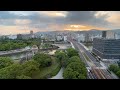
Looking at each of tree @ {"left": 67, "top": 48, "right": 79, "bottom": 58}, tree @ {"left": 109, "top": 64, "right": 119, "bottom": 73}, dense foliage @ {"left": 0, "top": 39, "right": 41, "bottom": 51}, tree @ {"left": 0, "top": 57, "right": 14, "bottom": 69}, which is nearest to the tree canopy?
tree @ {"left": 67, "top": 48, "right": 79, "bottom": 58}

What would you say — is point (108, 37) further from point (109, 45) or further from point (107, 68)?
point (107, 68)

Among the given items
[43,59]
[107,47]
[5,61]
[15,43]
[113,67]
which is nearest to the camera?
[107,47]

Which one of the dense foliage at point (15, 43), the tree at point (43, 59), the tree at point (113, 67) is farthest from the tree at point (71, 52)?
the tree at point (113, 67)

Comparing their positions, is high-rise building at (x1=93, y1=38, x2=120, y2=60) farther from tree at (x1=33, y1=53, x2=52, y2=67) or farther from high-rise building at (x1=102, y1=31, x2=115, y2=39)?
tree at (x1=33, y1=53, x2=52, y2=67)

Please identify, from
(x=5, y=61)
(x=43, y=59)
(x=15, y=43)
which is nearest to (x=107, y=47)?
(x=43, y=59)

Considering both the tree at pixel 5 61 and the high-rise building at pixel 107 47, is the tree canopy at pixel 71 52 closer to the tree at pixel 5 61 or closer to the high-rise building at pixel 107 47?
the high-rise building at pixel 107 47

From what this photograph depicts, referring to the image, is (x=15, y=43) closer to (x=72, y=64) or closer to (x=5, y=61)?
(x=5, y=61)
